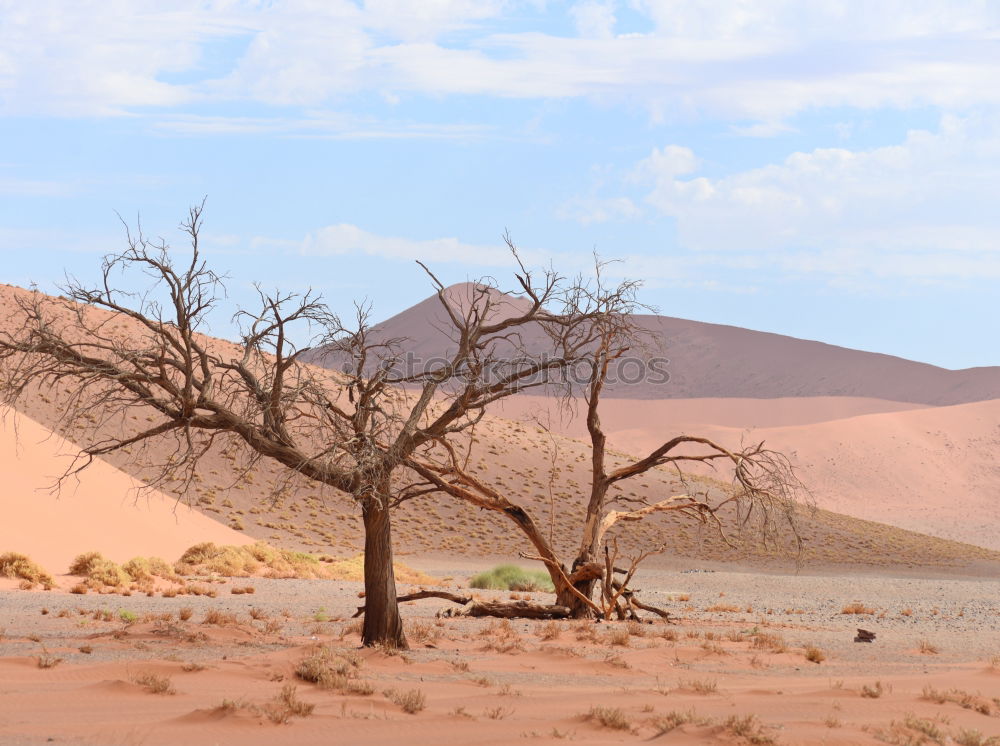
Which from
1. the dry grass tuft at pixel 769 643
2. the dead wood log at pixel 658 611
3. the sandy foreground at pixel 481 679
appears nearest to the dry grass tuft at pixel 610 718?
the sandy foreground at pixel 481 679

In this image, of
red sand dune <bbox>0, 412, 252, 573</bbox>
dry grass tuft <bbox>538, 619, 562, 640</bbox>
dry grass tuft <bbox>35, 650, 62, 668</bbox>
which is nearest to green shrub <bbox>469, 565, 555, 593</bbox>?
red sand dune <bbox>0, 412, 252, 573</bbox>

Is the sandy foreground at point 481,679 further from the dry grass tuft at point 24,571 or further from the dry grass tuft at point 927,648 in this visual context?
the dry grass tuft at point 24,571

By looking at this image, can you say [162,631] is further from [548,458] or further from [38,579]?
[548,458]

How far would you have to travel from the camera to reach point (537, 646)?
46.4 feet

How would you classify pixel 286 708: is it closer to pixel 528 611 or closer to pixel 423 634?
pixel 423 634

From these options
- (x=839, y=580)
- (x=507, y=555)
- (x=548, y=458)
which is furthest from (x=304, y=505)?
(x=839, y=580)

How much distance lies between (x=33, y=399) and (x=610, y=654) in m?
40.9

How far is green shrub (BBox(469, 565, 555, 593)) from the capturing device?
27650 millimetres

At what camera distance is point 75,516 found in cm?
2847

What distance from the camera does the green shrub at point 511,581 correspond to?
90.7 feet

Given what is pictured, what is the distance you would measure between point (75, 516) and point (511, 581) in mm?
11497

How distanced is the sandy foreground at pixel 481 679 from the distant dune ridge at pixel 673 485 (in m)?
2.14

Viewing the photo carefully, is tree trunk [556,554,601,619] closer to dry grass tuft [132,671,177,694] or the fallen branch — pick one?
the fallen branch

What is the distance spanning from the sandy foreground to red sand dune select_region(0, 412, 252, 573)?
6225mm
